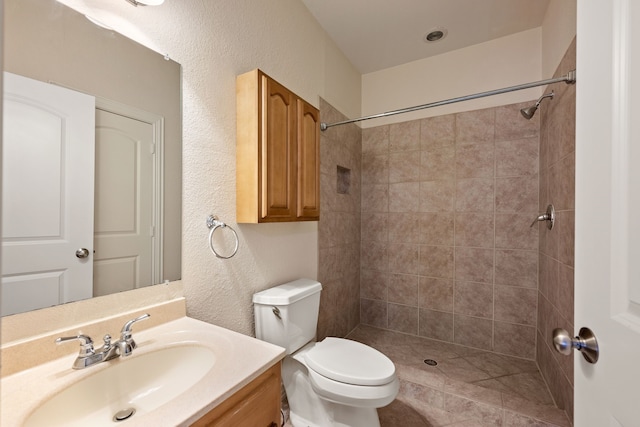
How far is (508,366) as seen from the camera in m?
2.02

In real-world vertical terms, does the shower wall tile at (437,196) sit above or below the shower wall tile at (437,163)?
below

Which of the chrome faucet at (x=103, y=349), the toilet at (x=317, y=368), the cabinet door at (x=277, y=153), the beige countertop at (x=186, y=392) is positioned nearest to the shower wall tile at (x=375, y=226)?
the toilet at (x=317, y=368)

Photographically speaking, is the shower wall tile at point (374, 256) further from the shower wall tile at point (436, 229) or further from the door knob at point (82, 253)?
the door knob at point (82, 253)

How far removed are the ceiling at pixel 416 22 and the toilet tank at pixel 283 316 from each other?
1.84 metres

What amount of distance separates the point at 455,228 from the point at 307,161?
1.41m

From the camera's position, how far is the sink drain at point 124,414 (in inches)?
32.0

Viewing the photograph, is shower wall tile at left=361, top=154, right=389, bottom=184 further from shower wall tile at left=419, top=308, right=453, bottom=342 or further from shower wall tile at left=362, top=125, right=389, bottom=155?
shower wall tile at left=419, top=308, right=453, bottom=342

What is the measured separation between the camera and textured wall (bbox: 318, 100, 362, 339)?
7.08 feet

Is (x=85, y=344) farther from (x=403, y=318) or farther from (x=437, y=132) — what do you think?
(x=437, y=132)

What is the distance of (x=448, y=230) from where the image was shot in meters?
2.38

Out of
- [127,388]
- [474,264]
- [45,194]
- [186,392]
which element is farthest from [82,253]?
[474,264]

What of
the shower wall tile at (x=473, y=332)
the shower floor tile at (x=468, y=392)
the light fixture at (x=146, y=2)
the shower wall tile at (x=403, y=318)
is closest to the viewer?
the light fixture at (x=146, y=2)

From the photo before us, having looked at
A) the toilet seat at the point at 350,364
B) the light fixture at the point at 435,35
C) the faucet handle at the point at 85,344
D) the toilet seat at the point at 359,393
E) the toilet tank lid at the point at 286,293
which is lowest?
the toilet seat at the point at 359,393

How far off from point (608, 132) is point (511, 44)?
7.01 feet
